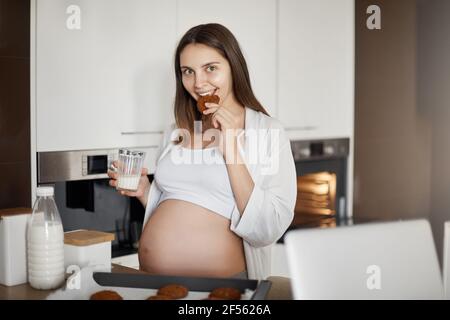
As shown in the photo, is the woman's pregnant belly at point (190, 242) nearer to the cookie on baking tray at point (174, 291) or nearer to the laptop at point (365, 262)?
the cookie on baking tray at point (174, 291)

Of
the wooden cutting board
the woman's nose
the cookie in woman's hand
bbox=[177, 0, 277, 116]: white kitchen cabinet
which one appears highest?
bbox=[177, 0, 277, 116]: white kitchen cabinet

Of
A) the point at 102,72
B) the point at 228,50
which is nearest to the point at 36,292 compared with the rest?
the point at 228,50

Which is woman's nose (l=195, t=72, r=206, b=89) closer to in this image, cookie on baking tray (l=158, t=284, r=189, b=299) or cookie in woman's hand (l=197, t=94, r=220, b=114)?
cookie in woman's hand (l=197, t=94, r=220, b=114)

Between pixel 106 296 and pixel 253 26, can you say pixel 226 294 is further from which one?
pixel 253 26

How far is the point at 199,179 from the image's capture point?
1.57 m

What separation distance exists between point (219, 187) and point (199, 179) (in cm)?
6

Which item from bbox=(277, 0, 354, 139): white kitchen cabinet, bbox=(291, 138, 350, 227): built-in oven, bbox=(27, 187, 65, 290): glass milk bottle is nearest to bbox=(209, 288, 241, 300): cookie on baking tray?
bbox=(27, 187, 65, 290): glass milk bottle

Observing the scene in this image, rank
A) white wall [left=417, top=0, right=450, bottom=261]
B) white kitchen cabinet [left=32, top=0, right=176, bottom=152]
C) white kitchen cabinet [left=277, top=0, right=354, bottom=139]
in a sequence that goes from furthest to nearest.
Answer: white wall [left=417, top=0, right=450, bottom=261]
white kitchen cabinet [left=277, top=0, right=354, bottom=139]
white kitchen cabinet [left=32, top=0, right=176, bottom=152]

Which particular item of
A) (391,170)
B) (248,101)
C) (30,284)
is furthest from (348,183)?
(30,284)

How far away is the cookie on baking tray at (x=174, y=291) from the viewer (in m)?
1.03

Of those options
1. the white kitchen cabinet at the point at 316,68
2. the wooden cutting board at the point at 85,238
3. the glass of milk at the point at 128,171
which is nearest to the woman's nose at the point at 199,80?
the glass of milk at the point at 128,171

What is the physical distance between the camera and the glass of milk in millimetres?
1413
